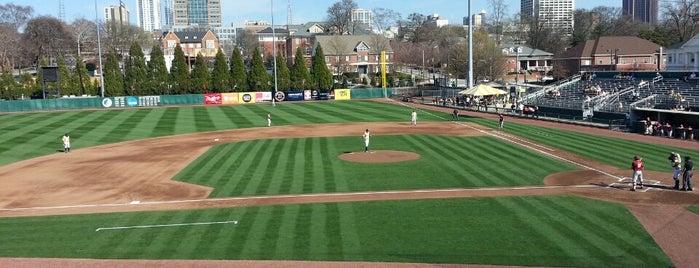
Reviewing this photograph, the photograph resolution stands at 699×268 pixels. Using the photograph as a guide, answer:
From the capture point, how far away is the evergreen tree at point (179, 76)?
81.6m

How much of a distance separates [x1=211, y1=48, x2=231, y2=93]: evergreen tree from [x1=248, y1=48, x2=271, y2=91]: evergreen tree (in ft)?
12.2

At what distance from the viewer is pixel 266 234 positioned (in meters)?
16.8

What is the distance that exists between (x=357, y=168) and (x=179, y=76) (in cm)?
6094

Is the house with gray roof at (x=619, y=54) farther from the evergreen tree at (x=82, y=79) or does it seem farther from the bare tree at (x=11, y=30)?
the bare tree at (x=11, y=30)

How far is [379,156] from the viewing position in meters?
30.8

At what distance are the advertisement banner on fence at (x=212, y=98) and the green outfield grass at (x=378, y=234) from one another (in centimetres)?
5866

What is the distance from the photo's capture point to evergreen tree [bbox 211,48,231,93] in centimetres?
8219

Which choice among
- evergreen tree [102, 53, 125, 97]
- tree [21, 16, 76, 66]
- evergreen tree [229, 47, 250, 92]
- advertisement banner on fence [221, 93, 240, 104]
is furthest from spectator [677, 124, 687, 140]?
tree [21, 16, 76, 66]

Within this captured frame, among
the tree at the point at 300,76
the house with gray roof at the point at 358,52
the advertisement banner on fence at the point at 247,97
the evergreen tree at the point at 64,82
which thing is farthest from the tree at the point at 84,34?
the advertisement banner on fence at the point at 247,97

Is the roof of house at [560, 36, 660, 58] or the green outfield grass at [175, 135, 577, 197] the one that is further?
the roof of house at [560, 36, 660, 58]

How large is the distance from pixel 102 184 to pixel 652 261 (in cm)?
2220

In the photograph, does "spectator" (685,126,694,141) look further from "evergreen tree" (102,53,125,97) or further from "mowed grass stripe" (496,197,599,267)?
"evergreen tree" (102,53,125,97)

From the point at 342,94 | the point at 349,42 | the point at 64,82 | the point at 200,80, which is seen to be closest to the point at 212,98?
the point at 200,80

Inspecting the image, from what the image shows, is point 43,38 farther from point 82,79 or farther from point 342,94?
point 342,94
